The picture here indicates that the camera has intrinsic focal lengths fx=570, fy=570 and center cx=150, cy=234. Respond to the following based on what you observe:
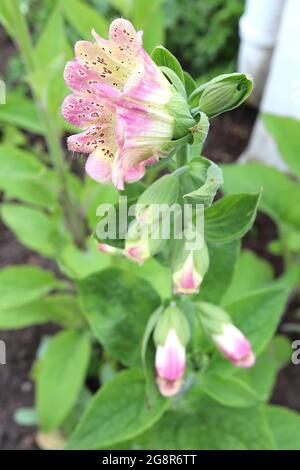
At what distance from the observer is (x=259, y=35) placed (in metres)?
1.39

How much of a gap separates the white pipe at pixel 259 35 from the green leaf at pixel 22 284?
79cm

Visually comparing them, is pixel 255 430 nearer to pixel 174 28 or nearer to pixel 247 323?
pixel 247 323

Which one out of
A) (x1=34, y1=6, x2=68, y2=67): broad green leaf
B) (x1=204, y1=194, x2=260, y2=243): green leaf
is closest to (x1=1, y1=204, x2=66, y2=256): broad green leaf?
(x1=34, y1=6, x2=68, y2=67): broad green leaf

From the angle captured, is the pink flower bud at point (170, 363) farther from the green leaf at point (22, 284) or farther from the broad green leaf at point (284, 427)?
the green leaf at point (22, 284)

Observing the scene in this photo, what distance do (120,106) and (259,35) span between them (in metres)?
1.07

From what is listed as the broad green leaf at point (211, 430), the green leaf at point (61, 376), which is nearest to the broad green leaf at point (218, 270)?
the broad green leaf at point (211, 430)

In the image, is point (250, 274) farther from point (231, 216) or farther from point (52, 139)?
point (231, 216)

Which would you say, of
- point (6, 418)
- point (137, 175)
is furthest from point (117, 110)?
point (6, 418)

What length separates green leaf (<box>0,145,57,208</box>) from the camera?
940 mm

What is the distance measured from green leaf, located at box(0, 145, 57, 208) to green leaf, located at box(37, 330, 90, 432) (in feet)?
0.89

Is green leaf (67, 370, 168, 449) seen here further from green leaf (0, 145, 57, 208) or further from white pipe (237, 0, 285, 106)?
white pipe (237, 0, 285, 106)

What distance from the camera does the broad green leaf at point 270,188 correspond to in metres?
1.08

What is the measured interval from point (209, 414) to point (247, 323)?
137 mm

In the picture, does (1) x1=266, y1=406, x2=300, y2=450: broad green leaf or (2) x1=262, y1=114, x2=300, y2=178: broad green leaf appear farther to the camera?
(2) x1=262, y1=114, x2=300, y2=178: broad green leaf
